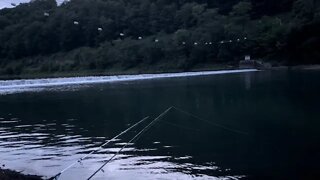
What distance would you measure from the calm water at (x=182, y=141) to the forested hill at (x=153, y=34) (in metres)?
68.1

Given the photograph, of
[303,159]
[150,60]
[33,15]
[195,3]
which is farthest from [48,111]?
[33,15]

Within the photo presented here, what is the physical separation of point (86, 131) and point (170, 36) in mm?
104072

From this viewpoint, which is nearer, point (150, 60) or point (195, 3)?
point (150, 60)

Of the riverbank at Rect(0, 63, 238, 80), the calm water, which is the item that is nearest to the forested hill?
the riverbank at Rect(0, 63, 238, 80)

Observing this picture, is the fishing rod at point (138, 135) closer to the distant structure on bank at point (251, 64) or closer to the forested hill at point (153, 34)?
the forested hill at point (153, 34)

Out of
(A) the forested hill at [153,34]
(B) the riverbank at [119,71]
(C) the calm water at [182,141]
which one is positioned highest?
(A) the forested hill at [153,34]

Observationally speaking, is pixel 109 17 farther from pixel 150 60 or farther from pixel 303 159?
pixel 303 159

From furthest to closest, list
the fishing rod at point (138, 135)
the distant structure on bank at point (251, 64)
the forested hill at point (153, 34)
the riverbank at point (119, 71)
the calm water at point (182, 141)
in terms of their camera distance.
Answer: the riverbank at point (119, 71), the forested hill at point (153, 34), the distant structure on bank at point (251, 64), the fishing rod at point (138, 135), the calm water at point (182, 141)

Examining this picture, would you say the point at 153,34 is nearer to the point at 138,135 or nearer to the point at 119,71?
the point at 119,71

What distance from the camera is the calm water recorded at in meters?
13.9

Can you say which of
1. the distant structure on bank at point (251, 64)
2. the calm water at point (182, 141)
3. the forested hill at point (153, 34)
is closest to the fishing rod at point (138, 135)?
the calm water at point (182, 141)

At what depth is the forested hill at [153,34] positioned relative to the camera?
101 metres

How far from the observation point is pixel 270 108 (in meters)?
27.0

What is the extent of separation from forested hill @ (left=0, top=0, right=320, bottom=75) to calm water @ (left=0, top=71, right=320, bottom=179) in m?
68.1
